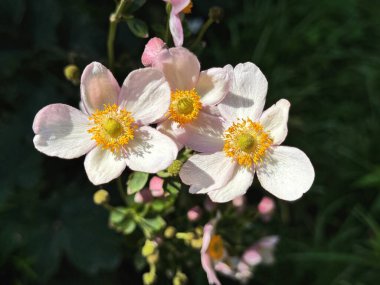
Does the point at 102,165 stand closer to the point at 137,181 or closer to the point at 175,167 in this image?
the point at 137,181

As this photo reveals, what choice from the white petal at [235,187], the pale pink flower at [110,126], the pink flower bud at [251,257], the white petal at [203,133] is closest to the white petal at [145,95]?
the pale pink flower at [110,126]

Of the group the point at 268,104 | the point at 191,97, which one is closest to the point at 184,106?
the point at 191,97

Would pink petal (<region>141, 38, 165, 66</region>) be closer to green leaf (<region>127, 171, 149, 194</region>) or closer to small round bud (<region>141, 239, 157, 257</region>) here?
green leaf (<region>127, 171, 149, 194</region>)

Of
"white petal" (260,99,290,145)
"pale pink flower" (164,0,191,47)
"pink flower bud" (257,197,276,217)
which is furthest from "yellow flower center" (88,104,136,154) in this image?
"pink flower bud" (257,197,276,217)

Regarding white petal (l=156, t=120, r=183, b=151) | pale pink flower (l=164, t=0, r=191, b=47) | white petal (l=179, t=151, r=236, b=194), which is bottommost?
white petal (l=179, t=151, r=236, b=194)

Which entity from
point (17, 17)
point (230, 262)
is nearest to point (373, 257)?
point (230, 262)
